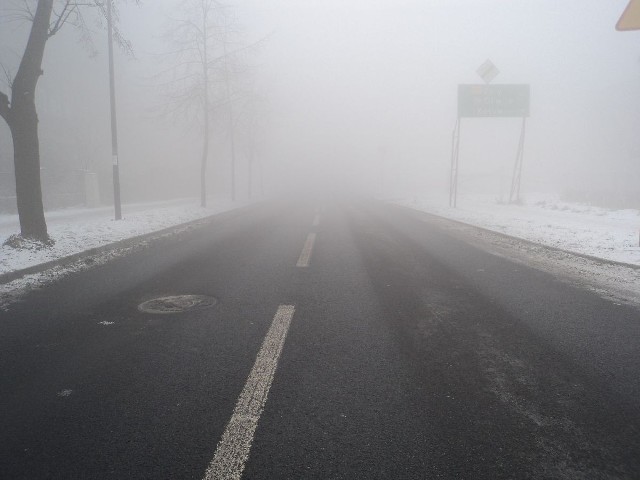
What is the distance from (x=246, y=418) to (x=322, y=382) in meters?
0.63

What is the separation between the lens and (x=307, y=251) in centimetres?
809

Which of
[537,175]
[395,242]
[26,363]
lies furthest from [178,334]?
[537,175]

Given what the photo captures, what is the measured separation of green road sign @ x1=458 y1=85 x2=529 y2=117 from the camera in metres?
22.2

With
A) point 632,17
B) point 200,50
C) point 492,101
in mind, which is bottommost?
point 632,17

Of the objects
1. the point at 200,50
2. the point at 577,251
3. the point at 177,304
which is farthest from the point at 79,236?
the point at 200,50

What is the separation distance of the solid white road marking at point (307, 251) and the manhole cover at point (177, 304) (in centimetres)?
231

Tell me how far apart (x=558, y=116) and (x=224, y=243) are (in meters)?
110

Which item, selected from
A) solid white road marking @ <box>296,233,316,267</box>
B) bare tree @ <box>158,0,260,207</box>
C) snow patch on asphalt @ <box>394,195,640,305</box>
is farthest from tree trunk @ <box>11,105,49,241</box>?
bare tree @ <box>158,0,260,207</box>

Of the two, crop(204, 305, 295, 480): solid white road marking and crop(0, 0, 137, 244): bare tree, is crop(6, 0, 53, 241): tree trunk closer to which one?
crop(0, 0, 137, 244): bare tree

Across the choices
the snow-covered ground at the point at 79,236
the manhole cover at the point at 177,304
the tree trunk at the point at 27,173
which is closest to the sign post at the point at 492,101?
the snow-covered ground at the point at 79,236

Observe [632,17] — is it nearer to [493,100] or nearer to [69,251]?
[69,251]

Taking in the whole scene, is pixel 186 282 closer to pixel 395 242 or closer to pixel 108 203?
Result: pixel 395 242

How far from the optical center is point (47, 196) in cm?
2009

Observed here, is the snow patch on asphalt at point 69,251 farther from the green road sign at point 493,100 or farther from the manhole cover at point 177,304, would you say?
the green road sign at point 493,100
